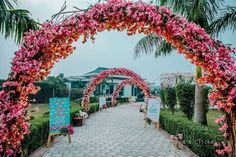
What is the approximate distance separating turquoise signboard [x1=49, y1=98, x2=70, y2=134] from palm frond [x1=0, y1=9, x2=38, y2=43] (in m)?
2.18

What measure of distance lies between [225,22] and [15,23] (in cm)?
690

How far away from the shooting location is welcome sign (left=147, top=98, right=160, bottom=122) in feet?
33.5

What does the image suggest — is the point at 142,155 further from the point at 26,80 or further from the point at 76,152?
the point at 26,80

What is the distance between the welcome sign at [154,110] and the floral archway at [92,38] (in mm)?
6736

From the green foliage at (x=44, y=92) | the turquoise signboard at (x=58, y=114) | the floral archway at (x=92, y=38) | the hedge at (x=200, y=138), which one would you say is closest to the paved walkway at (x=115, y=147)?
the hedge at (x=200, y=138)

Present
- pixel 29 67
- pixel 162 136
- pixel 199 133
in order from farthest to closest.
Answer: pixel 162 136, pixel 199 133, pixel 29 67

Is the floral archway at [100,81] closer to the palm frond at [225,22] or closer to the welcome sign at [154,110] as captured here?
the welcome sign at [154,110]

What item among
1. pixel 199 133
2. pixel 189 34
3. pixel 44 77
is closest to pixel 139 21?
pixel 189 34

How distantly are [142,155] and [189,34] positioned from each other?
12.1 feet

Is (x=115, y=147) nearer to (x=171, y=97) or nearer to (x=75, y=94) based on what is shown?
(x=171, y=97)

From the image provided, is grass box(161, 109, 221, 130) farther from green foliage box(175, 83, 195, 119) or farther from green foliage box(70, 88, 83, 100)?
green foliage box(70, 88, 83, 100)

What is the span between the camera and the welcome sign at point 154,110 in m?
10.2

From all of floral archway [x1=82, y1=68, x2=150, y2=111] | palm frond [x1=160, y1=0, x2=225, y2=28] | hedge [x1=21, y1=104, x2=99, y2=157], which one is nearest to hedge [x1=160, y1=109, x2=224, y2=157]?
palm frond [x1=160, y1=0, x2=225, y2=28]

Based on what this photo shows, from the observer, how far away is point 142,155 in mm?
6070
